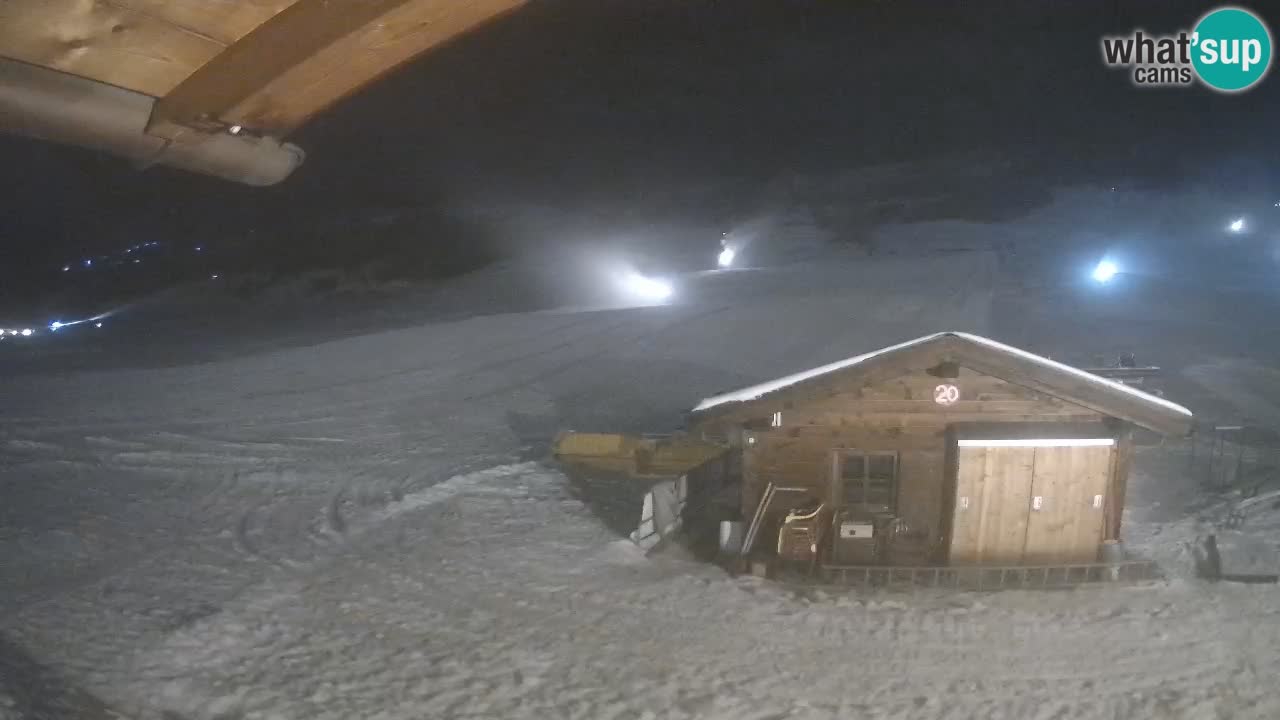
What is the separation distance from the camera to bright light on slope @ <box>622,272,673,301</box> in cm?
4147

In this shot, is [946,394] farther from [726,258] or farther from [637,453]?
[726,258]

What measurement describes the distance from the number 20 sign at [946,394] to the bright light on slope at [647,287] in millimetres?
29115

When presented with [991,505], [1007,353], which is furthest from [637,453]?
[1007,353]

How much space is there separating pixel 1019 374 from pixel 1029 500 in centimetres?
184

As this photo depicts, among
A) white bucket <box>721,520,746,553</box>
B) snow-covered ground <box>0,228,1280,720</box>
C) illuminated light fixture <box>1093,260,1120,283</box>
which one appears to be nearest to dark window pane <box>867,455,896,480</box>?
snow-covered ground <box>0,228,1280,720</box>

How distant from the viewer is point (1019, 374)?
1044cm

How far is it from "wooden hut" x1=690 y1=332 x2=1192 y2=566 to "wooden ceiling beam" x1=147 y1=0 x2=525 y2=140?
30.8 ft

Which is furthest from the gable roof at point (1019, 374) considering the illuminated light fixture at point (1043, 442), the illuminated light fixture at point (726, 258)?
the illuminated light fixture at point (726, 258)

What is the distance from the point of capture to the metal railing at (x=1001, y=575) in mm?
10680

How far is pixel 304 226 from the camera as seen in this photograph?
5550cm

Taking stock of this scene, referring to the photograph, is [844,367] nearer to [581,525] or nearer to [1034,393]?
[1034,393]

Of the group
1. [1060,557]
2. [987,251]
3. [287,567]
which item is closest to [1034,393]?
[1060,557]

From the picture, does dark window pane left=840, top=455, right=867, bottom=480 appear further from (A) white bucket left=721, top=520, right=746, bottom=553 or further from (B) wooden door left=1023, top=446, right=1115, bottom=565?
(B) wooden door left=1023, top=446, right=1115, bottom=565

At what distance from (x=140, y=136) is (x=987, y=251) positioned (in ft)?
151
